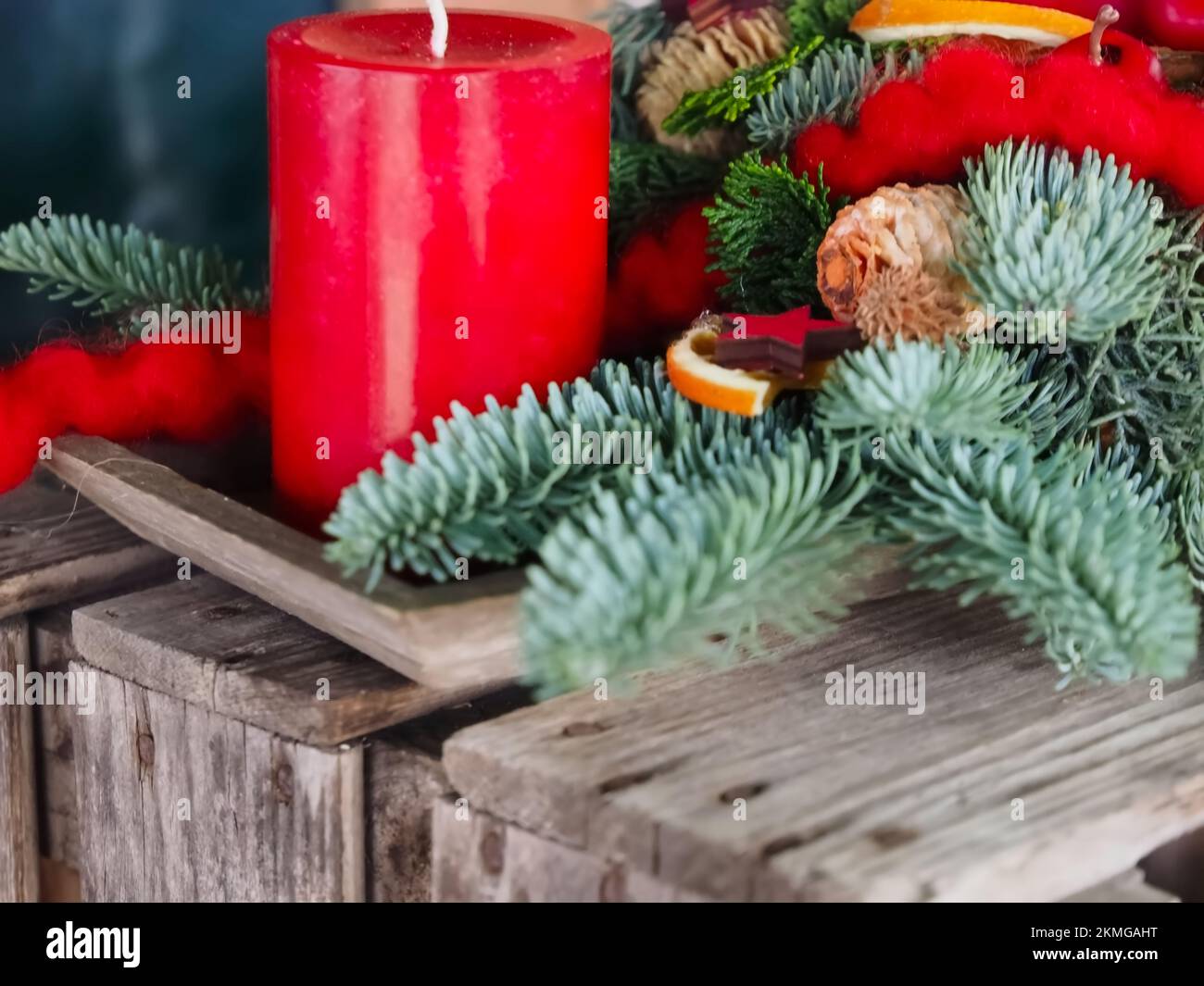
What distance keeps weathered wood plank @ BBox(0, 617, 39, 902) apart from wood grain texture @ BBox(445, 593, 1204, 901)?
0.26 metres

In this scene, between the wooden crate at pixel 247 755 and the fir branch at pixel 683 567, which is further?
the wooden crate at pixel 247 755

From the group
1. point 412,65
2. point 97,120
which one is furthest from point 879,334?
point 97,120

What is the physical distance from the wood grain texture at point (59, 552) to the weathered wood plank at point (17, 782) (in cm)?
2

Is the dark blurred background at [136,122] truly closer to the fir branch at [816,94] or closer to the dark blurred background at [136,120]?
the dark blurred background at [136,120]

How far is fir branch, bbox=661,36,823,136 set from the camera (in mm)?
654

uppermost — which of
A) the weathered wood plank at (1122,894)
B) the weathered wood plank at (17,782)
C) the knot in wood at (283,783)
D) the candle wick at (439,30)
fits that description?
the candle wick at (439,30)

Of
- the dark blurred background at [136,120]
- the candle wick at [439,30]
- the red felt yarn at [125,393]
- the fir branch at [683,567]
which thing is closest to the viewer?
the fir branch at [683,567]

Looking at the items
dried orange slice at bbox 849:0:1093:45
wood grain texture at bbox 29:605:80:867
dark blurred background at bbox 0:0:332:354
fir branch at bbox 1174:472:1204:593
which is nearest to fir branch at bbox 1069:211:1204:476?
fir branch at bbox 1174:472:1204:593

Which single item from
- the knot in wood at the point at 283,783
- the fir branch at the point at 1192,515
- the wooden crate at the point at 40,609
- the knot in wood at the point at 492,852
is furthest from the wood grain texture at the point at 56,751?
the fir branch at the point at 1192,515

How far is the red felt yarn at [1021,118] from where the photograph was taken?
53 cm

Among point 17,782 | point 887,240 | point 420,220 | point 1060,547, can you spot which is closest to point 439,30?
point 420,220

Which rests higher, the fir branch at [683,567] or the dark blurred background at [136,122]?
the dark blurred background at [136,122]

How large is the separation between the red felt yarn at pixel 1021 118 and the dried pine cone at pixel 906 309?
0.20 feet

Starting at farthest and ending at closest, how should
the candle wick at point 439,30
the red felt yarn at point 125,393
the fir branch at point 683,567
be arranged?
the red felt yarn at point 125,393 → the candle wick at point 439,30 → the fir branch at point 683,567
